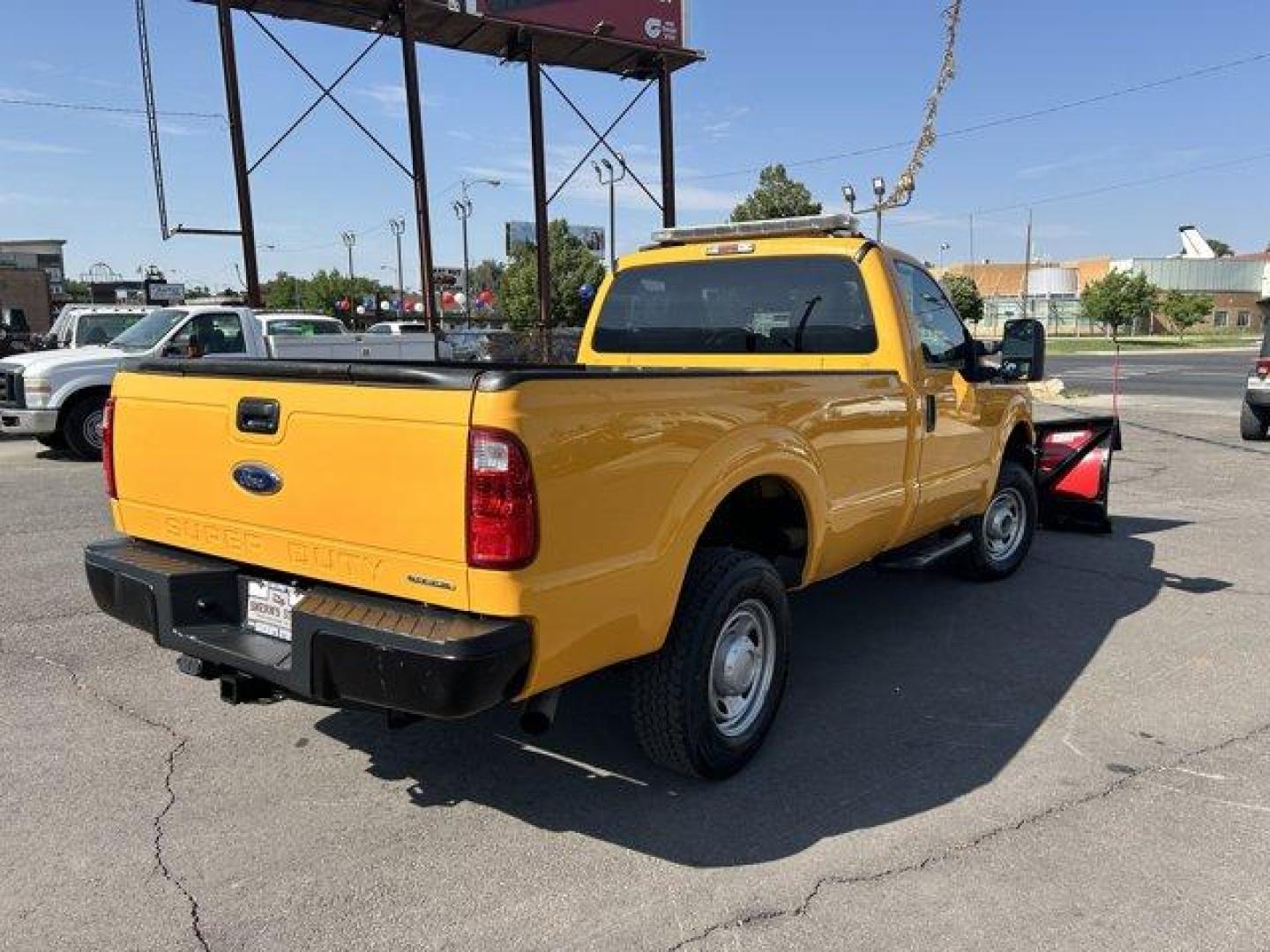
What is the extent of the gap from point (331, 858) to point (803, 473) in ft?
7.01

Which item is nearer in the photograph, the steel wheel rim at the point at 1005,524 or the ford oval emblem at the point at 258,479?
the ford oval emblem at the point at 258,479

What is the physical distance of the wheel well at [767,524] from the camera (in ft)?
12.4

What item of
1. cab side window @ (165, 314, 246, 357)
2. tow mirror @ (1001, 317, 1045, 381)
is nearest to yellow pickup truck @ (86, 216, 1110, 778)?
tow mirror @ (1001, 317, 1045, 381)

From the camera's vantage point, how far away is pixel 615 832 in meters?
3.17

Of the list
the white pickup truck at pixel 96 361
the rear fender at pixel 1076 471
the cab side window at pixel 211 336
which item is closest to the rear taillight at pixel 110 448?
the rear fender at pixel 1076 471

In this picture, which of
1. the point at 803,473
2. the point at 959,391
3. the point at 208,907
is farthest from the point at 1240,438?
the point at 208,907

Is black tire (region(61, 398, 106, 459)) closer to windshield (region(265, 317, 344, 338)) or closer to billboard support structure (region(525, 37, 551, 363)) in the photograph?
windshield (region(265, 317, 344, 338))

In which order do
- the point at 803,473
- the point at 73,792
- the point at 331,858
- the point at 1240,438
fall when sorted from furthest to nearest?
the point at 1240,438 < the point at 803,473 < the point at 73,792 < the point at 331,858

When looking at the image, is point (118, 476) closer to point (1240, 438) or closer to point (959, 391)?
point (959, 391)

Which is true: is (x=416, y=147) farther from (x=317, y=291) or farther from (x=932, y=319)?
(x=317, y=291)

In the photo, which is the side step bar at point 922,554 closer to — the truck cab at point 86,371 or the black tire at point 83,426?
the truck cab at point 86,371

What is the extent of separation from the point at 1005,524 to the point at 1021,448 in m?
0.57

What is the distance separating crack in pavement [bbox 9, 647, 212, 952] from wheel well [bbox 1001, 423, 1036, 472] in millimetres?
5143

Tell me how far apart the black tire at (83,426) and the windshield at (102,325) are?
3931mm
